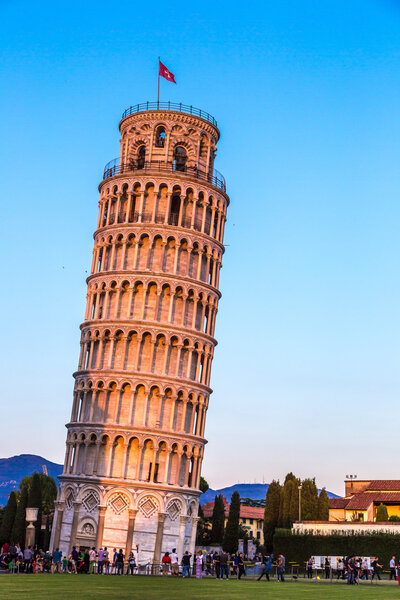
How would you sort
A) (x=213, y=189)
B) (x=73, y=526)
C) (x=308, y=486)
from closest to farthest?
1. (x=73, y=526)
2. (x=213, y=189)
3. (x=308, y=486)

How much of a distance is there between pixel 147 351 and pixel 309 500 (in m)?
43.3

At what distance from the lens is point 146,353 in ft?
200

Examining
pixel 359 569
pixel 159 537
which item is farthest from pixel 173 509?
pixel 359 569

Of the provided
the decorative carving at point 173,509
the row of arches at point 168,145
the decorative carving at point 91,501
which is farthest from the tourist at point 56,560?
the row of arches at point 168,145

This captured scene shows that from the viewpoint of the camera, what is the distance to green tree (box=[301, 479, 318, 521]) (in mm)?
91500

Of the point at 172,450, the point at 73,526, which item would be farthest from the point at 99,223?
the point at 73,526

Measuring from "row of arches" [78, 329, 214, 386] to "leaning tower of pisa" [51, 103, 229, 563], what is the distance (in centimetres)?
9

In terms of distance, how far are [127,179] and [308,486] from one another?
4983 cm

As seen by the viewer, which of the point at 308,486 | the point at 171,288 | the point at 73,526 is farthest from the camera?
the point at 308,486

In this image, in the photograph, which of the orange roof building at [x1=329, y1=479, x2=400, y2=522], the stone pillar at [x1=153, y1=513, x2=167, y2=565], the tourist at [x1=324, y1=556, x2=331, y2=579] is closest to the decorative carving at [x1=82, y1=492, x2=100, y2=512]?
the stone pillar at [x1=153, y1=513, x2=167, y2=565]

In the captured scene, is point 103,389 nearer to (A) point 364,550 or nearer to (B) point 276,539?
(B) point 276,539

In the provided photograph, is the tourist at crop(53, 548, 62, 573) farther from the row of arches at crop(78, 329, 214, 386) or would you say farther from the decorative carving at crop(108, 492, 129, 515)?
the row of arches at crop(78, 329, 214, 386)

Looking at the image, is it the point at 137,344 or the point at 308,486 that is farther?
the point at 308,486

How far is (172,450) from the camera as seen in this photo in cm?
5972
